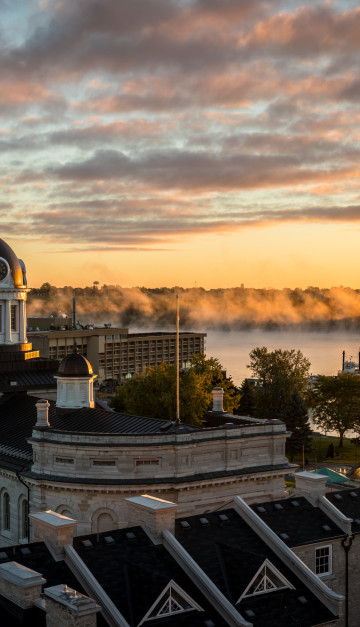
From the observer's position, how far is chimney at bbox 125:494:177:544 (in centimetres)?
2875

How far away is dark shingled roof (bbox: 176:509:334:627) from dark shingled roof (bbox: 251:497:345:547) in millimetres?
1832

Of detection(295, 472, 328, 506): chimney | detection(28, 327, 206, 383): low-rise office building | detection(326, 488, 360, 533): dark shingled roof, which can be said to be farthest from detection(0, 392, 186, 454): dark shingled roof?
detection(28, 327, 206, 383): low-rise office building

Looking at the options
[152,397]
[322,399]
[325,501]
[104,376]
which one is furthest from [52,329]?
[325,501]

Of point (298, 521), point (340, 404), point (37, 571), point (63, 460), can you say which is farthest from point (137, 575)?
point (340, 404)

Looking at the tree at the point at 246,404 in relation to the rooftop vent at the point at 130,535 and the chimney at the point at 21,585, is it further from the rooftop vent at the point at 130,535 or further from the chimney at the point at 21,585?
the chimney at the point at 21,585

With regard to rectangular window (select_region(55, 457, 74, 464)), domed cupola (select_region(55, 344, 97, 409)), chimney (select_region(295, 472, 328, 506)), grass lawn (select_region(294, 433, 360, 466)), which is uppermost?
domed cupola (select_region(55, 344, 97, 409))

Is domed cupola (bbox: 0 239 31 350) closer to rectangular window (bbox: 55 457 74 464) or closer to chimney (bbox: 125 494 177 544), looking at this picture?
rectangular window (bbox: 55 457 74 464)

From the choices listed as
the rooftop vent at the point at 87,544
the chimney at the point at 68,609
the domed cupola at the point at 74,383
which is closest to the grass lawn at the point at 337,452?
the domed cupola at the point at 74,383

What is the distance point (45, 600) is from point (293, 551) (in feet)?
39.3

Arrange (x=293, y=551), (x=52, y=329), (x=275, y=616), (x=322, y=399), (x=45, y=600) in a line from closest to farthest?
(x=45, y=600)
(x=275, y=616)
(x=293, y=551)
(x=322, y=399)
(x=52, y=329)

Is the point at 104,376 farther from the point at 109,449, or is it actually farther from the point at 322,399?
the point at 109,449

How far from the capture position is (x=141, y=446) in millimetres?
42812

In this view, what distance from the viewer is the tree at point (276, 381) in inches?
4141

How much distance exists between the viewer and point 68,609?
21250 mm
